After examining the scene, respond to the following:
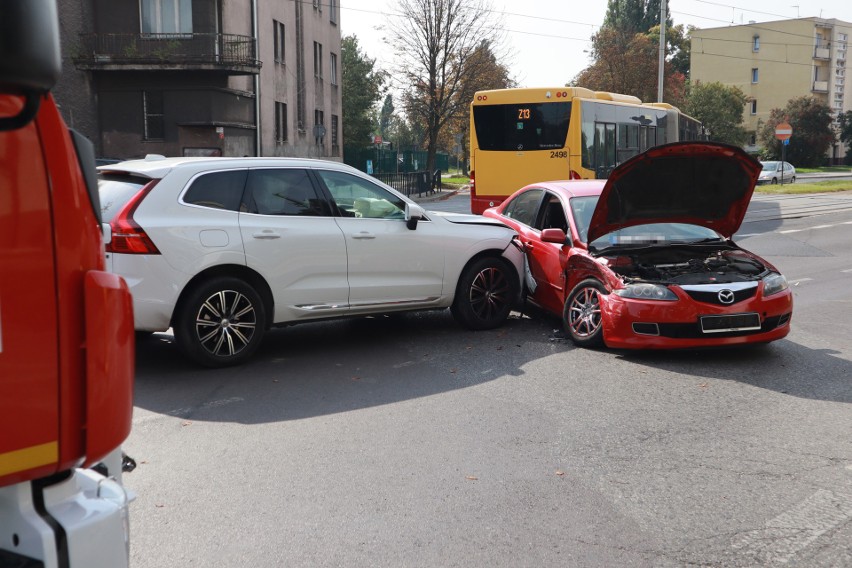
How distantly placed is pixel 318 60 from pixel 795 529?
42.6m

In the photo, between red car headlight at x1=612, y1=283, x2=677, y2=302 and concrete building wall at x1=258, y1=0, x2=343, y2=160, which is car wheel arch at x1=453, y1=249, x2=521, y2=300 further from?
concrete building wall at x1=258, y1=0, x2=343, y2=160

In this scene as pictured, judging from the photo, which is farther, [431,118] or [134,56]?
[431,118]

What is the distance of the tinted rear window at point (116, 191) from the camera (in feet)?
23.4

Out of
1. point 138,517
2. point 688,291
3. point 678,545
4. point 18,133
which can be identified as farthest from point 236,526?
point 688,291

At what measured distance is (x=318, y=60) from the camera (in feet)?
146

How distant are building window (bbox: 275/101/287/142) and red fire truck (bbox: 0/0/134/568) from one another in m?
35.8

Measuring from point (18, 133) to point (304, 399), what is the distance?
4.65m

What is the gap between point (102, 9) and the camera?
30234mm

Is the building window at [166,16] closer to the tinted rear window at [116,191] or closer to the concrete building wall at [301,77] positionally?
the concrete building wall at [301,77]

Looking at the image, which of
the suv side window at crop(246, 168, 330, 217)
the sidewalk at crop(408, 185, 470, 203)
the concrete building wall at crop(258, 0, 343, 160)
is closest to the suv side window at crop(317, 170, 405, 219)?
the suv side window at crop(246, 168, 330, 217)

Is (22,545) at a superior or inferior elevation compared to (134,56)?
inferior

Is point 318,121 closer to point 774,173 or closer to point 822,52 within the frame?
point 774,173

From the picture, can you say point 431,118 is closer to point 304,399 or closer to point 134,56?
point 134,56

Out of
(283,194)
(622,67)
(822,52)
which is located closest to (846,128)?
(822,52)
